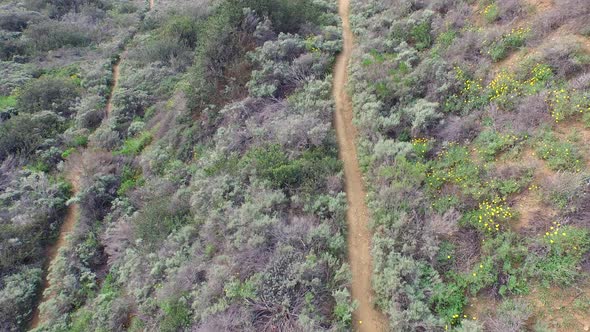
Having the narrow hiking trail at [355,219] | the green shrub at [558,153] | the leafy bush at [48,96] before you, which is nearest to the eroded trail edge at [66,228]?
the leafy bush at [48,96]

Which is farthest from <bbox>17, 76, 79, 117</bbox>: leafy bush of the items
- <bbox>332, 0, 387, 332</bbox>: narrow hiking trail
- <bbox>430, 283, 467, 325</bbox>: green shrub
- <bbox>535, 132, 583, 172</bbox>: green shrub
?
<bbox>535, 132, 583, 172</bbox>: green shrub

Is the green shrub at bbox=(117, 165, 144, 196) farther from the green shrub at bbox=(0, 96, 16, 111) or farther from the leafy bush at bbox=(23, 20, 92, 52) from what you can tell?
the leafy bush at bbox=(23, 20, 92, 52)

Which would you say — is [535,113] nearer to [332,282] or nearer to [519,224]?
[519,224]

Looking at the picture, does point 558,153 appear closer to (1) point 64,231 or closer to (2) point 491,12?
(2) point 491,12

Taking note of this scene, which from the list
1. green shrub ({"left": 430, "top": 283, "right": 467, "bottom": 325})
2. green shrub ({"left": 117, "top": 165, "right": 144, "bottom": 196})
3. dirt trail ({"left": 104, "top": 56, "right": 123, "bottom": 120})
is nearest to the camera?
green shrub ({"left": 430, "top": 283, "right": 467, "bottom": 325})

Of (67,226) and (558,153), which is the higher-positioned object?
(558,153)

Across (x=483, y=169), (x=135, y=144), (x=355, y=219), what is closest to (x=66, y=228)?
(x=135, y=144)

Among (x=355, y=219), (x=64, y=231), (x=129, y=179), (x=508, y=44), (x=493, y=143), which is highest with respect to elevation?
(x=508, y=44)
